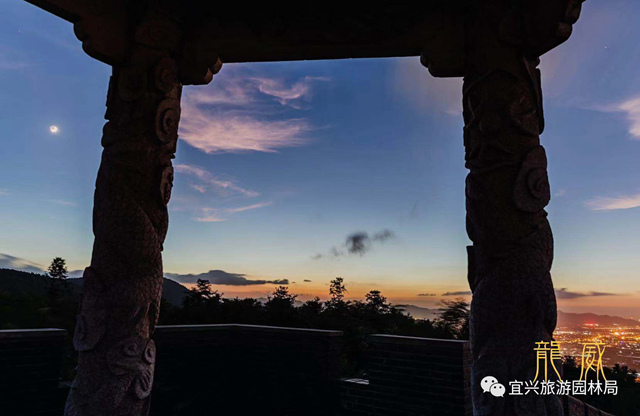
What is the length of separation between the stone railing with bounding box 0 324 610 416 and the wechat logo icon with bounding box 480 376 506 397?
208 cm

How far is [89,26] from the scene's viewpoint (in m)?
3.23

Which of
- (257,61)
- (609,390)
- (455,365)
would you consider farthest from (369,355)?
(257,61)

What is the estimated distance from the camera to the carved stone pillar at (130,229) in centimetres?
294

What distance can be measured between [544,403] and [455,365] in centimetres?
215

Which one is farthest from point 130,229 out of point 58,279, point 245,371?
point 58,279

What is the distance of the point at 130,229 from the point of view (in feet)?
10.1

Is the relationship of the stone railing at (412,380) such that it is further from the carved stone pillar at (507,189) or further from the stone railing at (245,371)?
the carved stone pillar at (507,189)

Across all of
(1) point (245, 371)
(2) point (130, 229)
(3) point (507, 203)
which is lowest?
(1) point (245, 371)

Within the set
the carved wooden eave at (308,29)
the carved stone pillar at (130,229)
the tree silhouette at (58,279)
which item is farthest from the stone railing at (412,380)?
the tree silhouette at (58,279)

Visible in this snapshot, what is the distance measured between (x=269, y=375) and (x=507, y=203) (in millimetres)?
4632

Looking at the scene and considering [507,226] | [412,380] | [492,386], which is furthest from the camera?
[412,380]

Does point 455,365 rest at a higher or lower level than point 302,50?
lower

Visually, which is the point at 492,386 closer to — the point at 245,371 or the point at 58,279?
the point at 245,371

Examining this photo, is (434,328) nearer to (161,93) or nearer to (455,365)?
(455,365)
